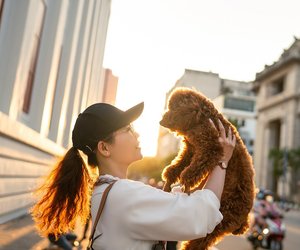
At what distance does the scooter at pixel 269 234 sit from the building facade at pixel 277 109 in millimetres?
37469

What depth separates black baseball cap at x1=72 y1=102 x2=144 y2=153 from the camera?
83.8 inches

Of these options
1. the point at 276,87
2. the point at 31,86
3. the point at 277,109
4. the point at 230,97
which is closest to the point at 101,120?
the point at 31,86

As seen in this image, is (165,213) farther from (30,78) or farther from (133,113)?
(30,78)

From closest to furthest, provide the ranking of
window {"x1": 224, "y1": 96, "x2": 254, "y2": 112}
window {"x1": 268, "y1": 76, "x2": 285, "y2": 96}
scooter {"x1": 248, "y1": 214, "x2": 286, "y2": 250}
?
scooter {"x1": 248, "y1": 214, "x2": 286, "y2": 250} < window {"x1": 268, "y1": 76, "x2": 285, "y2": 96} < window {"x1": 224, "y1": 96, "x2": 254, "y2": 112}

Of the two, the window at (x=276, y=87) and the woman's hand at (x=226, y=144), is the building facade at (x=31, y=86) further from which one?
the window at (x=276, y=87)

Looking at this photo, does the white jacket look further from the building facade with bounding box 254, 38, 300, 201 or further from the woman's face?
the building facade with bounding box 254, 38, 300, 201

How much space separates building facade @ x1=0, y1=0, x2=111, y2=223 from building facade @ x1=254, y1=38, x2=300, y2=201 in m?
38.3

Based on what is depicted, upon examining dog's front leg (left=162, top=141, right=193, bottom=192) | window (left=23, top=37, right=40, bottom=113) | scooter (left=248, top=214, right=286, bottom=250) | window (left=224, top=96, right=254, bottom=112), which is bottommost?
scooter (left=248, top=214, right=286, bottom=250)

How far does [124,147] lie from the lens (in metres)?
2.18

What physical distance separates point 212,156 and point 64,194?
0.83 m

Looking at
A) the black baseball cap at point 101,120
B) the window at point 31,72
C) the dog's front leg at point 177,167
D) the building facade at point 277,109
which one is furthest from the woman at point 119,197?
the building facade at point 277,109

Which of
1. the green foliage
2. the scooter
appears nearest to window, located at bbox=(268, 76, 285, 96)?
the green foliage

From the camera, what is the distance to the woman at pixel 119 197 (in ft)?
5.95

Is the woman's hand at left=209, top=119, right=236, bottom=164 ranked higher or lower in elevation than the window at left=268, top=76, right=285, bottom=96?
lower
